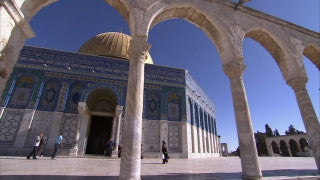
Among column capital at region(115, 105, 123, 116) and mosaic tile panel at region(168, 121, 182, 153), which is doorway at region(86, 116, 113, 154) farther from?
mosaic tile panel at region(168, 121, 182, 153)

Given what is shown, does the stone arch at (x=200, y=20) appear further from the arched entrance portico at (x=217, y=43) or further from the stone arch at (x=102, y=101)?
the stone arch at (x=102, y=101)

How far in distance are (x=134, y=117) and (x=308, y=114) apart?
4936 mm

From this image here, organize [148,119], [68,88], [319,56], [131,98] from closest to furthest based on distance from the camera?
[131,98] < [319,56] < [68,88] < [148,119]

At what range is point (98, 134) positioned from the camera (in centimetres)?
1343

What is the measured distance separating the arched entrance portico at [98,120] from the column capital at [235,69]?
831 cm

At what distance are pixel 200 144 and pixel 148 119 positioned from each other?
Result: 517cm

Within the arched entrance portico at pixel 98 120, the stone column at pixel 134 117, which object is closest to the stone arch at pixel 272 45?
the stone column at pixel 134 117

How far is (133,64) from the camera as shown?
3.75 m

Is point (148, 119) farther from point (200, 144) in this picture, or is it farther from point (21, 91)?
point (21, 91)

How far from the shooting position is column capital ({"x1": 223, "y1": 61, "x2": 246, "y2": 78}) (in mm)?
4570

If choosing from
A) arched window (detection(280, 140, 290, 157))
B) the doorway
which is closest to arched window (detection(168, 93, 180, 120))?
the doorway

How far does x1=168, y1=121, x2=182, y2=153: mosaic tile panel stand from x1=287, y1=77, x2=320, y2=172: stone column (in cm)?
803

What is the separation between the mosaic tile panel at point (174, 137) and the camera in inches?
480

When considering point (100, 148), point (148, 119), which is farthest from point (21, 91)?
point (148, 119)
